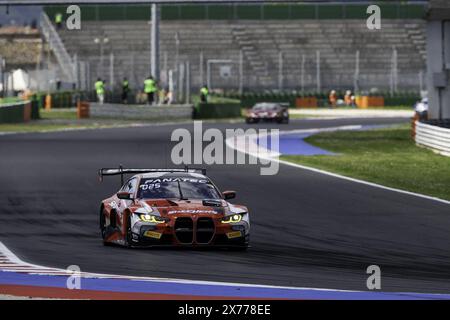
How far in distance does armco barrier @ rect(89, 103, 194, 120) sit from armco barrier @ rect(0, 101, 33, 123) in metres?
3.95

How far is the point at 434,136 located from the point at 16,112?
2356 centimetres

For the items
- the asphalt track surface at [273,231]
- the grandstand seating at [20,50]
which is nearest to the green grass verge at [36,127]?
the asphalt track surface at [273,231]

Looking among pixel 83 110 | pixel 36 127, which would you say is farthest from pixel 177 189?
pixel 83 110

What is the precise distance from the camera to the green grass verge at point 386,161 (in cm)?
2927

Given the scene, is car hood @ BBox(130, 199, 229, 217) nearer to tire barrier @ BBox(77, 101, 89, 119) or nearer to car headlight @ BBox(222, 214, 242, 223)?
car headlight @ BBox(222, 214, 242, 223)

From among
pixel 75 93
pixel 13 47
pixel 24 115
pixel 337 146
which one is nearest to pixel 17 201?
pixel 337 146

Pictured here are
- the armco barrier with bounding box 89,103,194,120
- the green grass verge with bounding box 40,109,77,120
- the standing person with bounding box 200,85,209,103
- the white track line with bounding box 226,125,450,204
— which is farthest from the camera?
the standing person with bounding box 200,85,209,103

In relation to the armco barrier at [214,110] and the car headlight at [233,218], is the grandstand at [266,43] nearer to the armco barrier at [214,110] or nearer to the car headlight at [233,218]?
the armco barrier at [214,110]

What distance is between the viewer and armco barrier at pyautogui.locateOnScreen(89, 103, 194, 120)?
2512 inches

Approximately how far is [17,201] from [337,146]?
856 inches

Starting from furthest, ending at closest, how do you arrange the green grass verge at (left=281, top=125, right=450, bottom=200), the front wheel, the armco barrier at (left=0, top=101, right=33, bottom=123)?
1. the armco barrier at (left=0, top=101, right=33, bottom=123)
2. the green grass verge at (left=281, top=125, right=450, bottom=200)
3. the front wheel

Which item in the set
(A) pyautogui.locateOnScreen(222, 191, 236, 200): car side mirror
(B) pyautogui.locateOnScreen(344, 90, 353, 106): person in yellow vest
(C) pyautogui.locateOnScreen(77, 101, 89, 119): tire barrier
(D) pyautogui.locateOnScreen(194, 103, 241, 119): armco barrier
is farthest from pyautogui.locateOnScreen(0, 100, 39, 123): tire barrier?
(A) pyautogui.locateOnScreen(222, 191, 236, 200): car side mirror

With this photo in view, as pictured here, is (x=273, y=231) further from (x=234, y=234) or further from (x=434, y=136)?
(x=434, y=136)

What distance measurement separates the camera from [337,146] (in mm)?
44656
